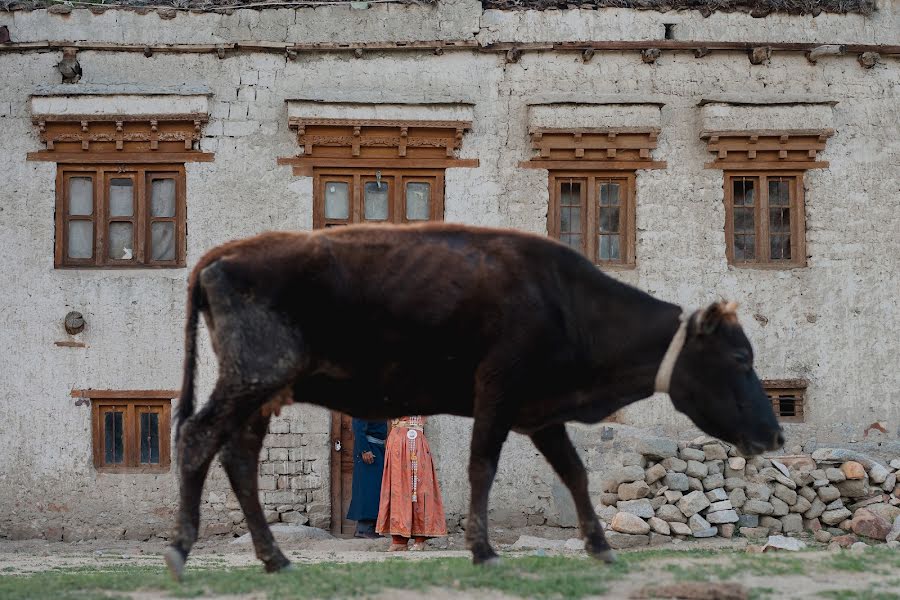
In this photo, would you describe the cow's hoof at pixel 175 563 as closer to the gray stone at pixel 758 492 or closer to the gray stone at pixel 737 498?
the gray stone at pixel 737 498

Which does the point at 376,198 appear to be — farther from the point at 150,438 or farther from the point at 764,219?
the point at 764,219

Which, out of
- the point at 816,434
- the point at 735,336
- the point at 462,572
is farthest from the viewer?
the point at 816,434

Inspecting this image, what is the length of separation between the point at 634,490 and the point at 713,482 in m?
0.88

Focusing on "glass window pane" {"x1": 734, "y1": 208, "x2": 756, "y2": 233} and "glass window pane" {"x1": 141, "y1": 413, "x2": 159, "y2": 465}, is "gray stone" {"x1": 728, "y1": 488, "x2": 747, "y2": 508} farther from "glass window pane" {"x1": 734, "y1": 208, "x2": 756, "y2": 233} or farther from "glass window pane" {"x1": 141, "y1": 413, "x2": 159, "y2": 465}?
"glass window pane" {"x1": 141, "y1": 413, "x2": 159, "y2": 465}

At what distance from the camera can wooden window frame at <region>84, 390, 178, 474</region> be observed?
14.6 metres

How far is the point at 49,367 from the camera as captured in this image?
14.6 metres

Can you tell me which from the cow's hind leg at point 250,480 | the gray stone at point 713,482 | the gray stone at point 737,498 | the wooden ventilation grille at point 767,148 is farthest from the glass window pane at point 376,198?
the cow's hind leg at point 250,480

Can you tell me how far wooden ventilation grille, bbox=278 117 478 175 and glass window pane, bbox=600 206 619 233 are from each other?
167 centimetres

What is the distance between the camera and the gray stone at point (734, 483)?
1324 centimetres

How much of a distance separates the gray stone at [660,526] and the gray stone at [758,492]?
106 cm

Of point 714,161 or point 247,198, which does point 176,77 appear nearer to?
point 247,198

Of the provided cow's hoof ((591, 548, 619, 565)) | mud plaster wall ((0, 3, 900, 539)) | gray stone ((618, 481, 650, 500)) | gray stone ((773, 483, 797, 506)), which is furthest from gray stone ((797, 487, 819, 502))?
cow's hoof ((591, 548, 619, 565))

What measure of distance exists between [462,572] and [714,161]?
31.9 feet

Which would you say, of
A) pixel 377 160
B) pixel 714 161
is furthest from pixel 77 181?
pixel 714 161
